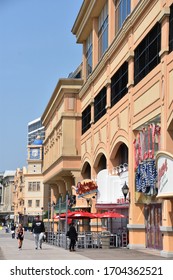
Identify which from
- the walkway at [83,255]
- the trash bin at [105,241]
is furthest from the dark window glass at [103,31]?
the walkway at [83,255]

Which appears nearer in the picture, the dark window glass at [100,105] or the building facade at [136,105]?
the building facade at [136,105]

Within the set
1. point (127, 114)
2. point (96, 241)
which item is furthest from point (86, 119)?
point (96, 241)

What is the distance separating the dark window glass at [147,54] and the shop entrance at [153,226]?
267 inches

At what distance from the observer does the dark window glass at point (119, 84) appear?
104 ft

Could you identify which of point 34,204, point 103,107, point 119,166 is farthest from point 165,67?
point 34,204

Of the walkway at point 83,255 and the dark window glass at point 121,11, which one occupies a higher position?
the dark window glass at point 121,11

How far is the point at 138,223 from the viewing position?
93.0 ft

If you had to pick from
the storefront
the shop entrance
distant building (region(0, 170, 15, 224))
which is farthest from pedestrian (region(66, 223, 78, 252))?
distant building (region(0, 170, 15, 224))

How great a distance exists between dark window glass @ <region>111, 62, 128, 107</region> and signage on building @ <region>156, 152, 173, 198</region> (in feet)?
36.3

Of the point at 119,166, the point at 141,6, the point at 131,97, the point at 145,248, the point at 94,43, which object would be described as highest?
the point at 94,43

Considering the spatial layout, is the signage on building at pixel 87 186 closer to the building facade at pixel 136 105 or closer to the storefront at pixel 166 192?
the building facade at pixel 136 105

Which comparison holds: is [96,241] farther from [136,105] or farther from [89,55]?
[89,55]

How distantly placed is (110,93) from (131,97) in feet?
21.3
